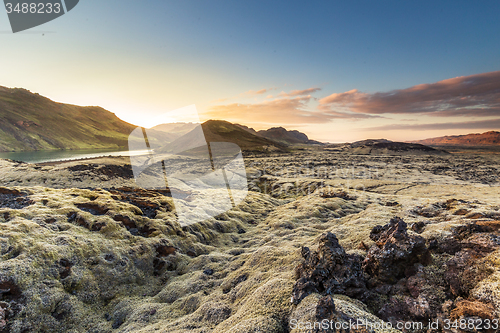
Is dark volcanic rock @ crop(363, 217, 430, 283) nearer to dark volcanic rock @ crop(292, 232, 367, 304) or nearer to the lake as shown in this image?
dark volcanic rock @ crop(292, 232, 367, 304)

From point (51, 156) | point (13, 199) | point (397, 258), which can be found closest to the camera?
point (397, 258)

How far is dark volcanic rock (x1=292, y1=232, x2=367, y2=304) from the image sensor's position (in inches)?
290

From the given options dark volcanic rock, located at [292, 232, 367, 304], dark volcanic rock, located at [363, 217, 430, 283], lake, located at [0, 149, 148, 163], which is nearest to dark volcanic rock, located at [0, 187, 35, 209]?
dark volcanic rock, located at [292, 232, 367, 304]

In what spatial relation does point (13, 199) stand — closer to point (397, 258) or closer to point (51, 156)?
point (397, 258)

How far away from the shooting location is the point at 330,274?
26.0ft

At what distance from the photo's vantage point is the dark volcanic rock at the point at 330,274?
7367mm

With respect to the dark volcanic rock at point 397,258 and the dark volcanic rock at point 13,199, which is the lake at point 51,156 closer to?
the dark volcanic rock at point 13,199

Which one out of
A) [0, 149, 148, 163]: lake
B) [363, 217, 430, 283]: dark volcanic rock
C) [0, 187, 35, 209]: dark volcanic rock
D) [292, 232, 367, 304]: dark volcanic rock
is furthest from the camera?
[0, 149, 148, 163]: lake

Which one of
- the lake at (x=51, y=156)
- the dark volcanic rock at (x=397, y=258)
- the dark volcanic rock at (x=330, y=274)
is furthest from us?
the lake at (x=51, y=156)

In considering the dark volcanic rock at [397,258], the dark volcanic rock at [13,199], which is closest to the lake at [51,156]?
the dark volcanic rock at [13,199]

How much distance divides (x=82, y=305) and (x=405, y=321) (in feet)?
43.5

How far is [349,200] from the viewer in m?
28.9

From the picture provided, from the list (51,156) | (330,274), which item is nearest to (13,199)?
(330,274)

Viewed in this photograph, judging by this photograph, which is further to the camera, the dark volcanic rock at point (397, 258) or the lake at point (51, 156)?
the lake at point (51, 156)
